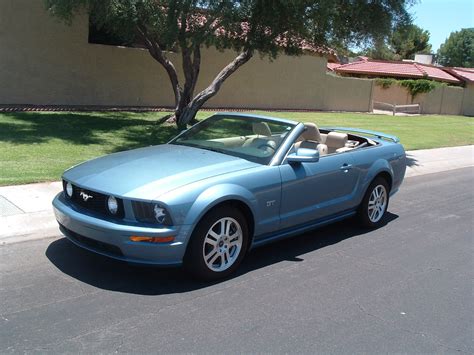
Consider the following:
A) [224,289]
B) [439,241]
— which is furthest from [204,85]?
[224,289]

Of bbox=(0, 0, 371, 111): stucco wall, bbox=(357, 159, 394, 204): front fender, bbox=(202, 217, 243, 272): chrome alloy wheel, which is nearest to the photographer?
bbox=(202, 217, 243, 272): chrome alloy wheel

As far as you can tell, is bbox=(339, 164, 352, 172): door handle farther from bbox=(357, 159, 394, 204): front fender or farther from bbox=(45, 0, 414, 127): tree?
bbox=(45, 0, 414, 127): tree

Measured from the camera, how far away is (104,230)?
4297mm

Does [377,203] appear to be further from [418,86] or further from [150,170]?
[418,86]

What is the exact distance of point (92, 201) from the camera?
15.0 feet

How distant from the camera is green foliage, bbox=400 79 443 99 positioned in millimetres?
33975

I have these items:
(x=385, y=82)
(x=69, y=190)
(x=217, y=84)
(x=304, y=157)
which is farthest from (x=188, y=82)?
(x=385, y=82)

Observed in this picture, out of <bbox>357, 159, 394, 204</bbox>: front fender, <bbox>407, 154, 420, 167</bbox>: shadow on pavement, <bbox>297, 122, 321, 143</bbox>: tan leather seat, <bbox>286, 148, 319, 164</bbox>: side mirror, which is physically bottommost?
<bbox>407, 154, 420, 167</bbox>: shadow on pavement

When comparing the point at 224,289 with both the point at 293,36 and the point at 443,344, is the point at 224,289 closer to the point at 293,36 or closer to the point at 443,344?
the point at 443,344

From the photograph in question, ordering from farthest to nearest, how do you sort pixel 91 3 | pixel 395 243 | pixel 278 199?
1. pixel 91 3
2. pixel 395 243
3. pixel 278 199

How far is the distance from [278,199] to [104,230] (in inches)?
68.3

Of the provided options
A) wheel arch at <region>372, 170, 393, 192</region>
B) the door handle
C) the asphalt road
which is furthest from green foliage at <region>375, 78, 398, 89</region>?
the door handle

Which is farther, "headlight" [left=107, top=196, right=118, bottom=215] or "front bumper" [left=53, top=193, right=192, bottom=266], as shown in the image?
"headlight" [left=107, top=196, right=118, bottom=215]

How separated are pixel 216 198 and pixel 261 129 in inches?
62.5
